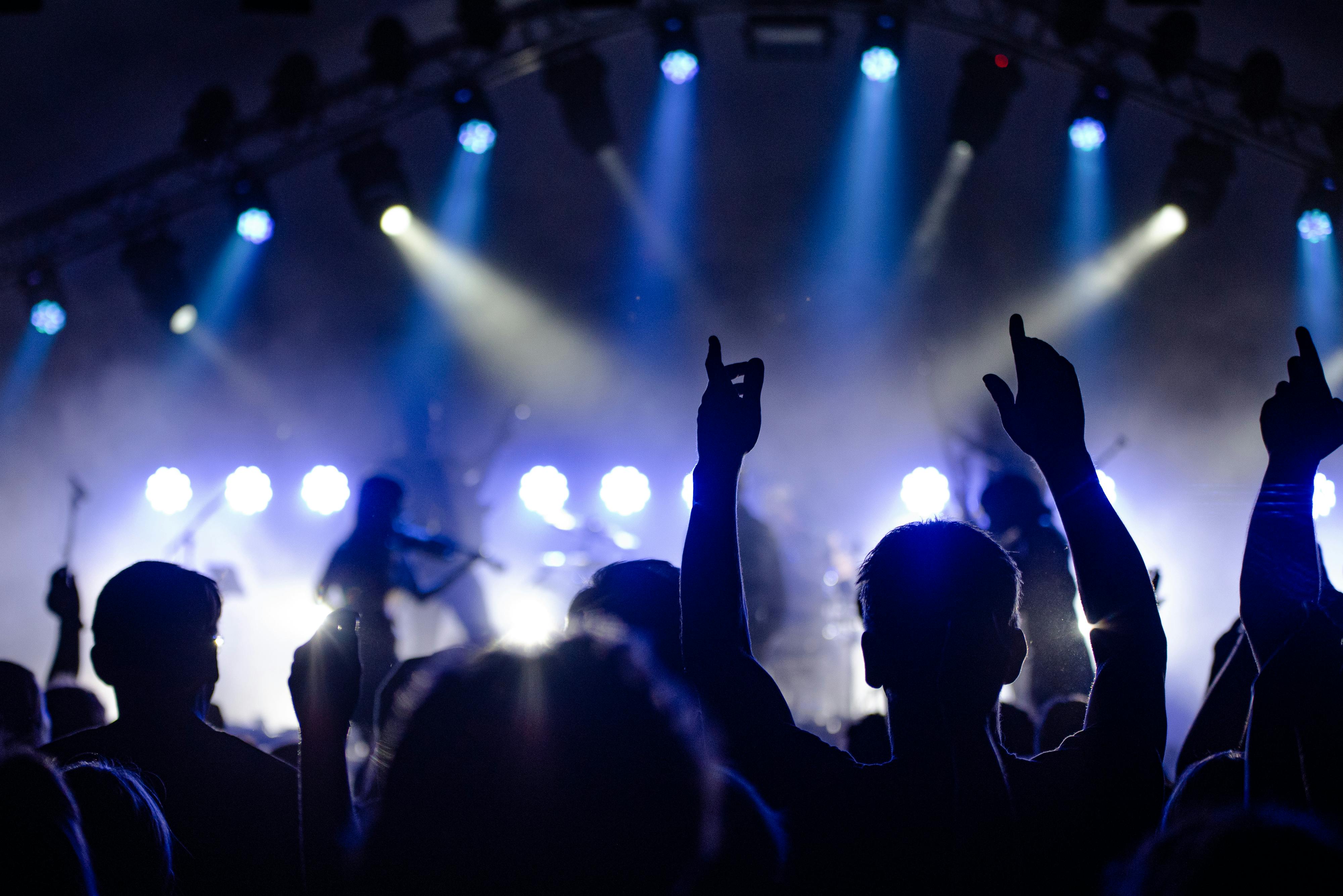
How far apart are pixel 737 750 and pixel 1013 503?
9.14 ft

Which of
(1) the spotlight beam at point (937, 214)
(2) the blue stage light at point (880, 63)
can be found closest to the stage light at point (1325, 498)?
(1) the spotlight beam at point (937, 214)

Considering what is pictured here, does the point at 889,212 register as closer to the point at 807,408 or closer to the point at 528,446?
the point at 807,408

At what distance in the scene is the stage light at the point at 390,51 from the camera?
24.3 feet

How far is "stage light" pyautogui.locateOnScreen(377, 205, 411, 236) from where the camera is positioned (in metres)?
8.19

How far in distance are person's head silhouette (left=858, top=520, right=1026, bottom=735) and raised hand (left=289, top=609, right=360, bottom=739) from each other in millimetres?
840

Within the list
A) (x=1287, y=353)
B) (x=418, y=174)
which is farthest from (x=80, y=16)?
(x=1287, y=353)

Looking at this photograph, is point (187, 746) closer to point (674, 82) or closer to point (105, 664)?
point (105, 664)

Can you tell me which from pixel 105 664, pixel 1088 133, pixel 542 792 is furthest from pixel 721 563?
pixel 1088 133

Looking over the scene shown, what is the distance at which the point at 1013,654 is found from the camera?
1.40 m

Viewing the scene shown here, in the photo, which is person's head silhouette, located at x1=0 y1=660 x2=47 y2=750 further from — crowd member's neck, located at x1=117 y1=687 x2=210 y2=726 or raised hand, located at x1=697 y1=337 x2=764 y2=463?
raised hand, located at x1=697 y1=337 x2=764 y2=463

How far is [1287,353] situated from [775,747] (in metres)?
10.2

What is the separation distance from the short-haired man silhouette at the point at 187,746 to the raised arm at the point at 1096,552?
5.00 feet

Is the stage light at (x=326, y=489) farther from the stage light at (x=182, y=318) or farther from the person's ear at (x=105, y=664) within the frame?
the person's ear at (x=105, y=664)

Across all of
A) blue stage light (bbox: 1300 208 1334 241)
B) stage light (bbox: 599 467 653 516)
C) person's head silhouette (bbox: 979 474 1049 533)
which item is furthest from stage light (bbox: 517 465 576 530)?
blue stage light (bbox: 1300 208 1334 241)
